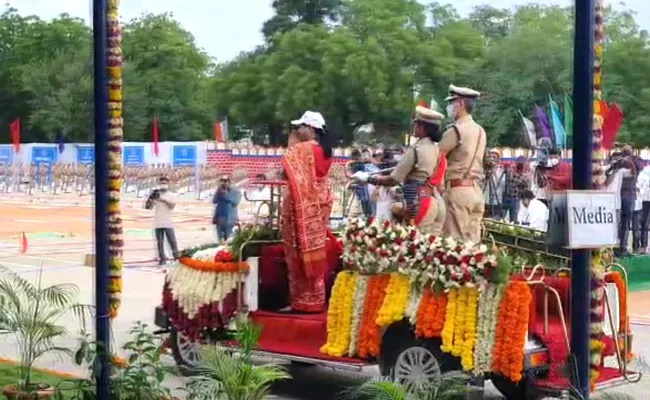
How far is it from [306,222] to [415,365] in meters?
1.49

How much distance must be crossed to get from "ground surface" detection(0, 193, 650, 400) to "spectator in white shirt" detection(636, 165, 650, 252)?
3.17 m

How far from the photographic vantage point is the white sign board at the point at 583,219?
5629 millimetres

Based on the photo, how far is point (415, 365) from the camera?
7957 millimetres

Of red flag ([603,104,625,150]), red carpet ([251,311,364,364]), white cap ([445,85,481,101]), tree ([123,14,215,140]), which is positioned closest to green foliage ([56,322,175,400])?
red carpet ([251,311,364,364])

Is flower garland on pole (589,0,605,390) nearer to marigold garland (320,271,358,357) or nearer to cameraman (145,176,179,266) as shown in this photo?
marigold garland (320,271,358,357)

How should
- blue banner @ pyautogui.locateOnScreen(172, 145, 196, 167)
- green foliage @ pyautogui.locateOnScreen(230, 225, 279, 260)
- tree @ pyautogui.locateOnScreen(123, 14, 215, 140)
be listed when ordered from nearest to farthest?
A: green foliage @ pyautogui.locateOnScreen(230, 225, 279, 260), blue banner @ pyautogui.locateOnScreen(172, 145, 196, 167), tree @ pyautogui.locateOnScreen(123, 14, 215, 140)

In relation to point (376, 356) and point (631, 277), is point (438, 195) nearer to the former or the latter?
point (376, 356)

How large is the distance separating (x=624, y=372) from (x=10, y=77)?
1702 inches

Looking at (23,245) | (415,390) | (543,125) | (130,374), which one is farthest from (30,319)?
(543,125)

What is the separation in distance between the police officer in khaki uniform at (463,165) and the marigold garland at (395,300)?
84cm

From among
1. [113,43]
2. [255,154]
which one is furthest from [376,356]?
[255,154]

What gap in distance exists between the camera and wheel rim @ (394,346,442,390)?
25.7 ft

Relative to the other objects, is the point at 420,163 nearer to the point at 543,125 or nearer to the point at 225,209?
the point at 225,209

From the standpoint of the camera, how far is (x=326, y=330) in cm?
857
